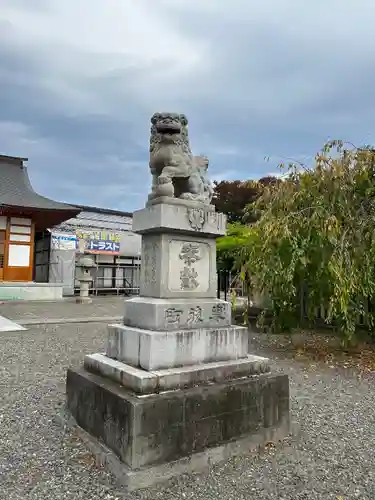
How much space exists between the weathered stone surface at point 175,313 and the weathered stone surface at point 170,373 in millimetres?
348

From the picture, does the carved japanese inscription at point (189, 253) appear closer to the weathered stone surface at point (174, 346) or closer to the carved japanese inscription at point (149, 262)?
the carved japanese inscription at point (149, 262)

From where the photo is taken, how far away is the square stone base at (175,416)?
97.7 inches

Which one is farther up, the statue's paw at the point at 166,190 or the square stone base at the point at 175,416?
the statue's paw at the point at 166,190

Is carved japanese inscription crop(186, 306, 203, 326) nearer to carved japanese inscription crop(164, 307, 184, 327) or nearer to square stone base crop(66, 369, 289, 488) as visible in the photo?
carved japanese inscription crop(164, 307, 184, 327)

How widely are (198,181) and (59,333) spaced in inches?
231

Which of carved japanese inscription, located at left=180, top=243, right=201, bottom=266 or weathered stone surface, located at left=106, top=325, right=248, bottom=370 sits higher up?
carved japanese inscription, located at left=180, top=243, right=201, bottom=266

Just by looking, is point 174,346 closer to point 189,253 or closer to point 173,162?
point 189,253

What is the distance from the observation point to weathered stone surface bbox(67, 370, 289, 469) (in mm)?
2480

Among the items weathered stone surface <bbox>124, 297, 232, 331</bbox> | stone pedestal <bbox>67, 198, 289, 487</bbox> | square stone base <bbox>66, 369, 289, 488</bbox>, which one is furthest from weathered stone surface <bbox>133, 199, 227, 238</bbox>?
square stone base <bbox>66, 369, 289, 488</bbox>

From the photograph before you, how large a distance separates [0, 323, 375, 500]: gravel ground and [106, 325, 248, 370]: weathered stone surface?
768mm

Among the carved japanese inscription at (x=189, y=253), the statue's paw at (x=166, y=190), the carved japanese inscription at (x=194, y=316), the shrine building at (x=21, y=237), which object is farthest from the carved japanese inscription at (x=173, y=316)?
the shrine building at (x=21, y=237)

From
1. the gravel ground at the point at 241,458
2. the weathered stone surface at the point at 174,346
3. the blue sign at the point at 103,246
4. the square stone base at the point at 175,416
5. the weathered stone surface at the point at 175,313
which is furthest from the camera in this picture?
the blue sign at the point at 103,246

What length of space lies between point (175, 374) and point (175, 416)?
295mm

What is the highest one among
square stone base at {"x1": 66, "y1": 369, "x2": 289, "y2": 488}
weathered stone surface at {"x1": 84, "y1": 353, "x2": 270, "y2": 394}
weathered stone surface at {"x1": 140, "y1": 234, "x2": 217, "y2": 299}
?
weathered stone surface at {"x1": 140, "y1": 234, "x2": 217, "y2": 299}
